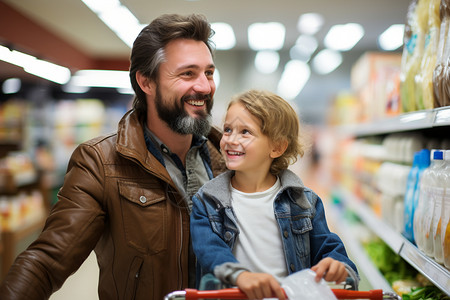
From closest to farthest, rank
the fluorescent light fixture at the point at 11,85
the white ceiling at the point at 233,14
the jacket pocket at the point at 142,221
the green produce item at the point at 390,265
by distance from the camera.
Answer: the jacket pocket at the point at 142,221, the green produce item at the point at 390,265, the white ceiling at the point at 233,14, the fluorescent light fixture at the point at 11,85

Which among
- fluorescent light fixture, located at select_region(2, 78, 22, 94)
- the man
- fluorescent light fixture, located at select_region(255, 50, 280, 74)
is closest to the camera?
the man

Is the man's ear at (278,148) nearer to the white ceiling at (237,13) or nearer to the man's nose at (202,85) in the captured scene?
the man's nose at (202,85)

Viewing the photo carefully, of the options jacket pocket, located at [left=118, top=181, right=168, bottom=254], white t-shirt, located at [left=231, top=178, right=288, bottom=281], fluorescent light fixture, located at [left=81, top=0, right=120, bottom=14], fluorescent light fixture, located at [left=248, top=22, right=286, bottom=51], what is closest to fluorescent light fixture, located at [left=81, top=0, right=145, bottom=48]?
fluorescent light fixture, located at [left=81, top=0, right=120, bottom=14]

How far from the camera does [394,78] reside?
267 centimetres

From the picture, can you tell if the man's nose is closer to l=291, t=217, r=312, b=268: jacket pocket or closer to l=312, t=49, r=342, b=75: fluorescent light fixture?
l=291, t=217, r=312, b=268: jacket pocket

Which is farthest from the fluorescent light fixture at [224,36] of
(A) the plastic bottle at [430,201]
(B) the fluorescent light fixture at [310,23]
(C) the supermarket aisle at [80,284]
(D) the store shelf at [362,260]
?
(A) the plastic bottle at [430,201]

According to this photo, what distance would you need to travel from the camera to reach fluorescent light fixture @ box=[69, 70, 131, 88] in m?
8.55

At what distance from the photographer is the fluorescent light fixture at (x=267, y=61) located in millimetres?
9177

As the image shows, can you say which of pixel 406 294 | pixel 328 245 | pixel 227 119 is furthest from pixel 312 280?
pixel 406 294

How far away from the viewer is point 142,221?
158 centimetres

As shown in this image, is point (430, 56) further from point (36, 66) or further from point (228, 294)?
point (36, 66)

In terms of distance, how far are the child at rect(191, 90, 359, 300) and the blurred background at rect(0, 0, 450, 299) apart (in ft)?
0.55

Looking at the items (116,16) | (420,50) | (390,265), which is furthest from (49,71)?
(420,50)

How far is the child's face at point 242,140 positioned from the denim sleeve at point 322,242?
0.29 meters
